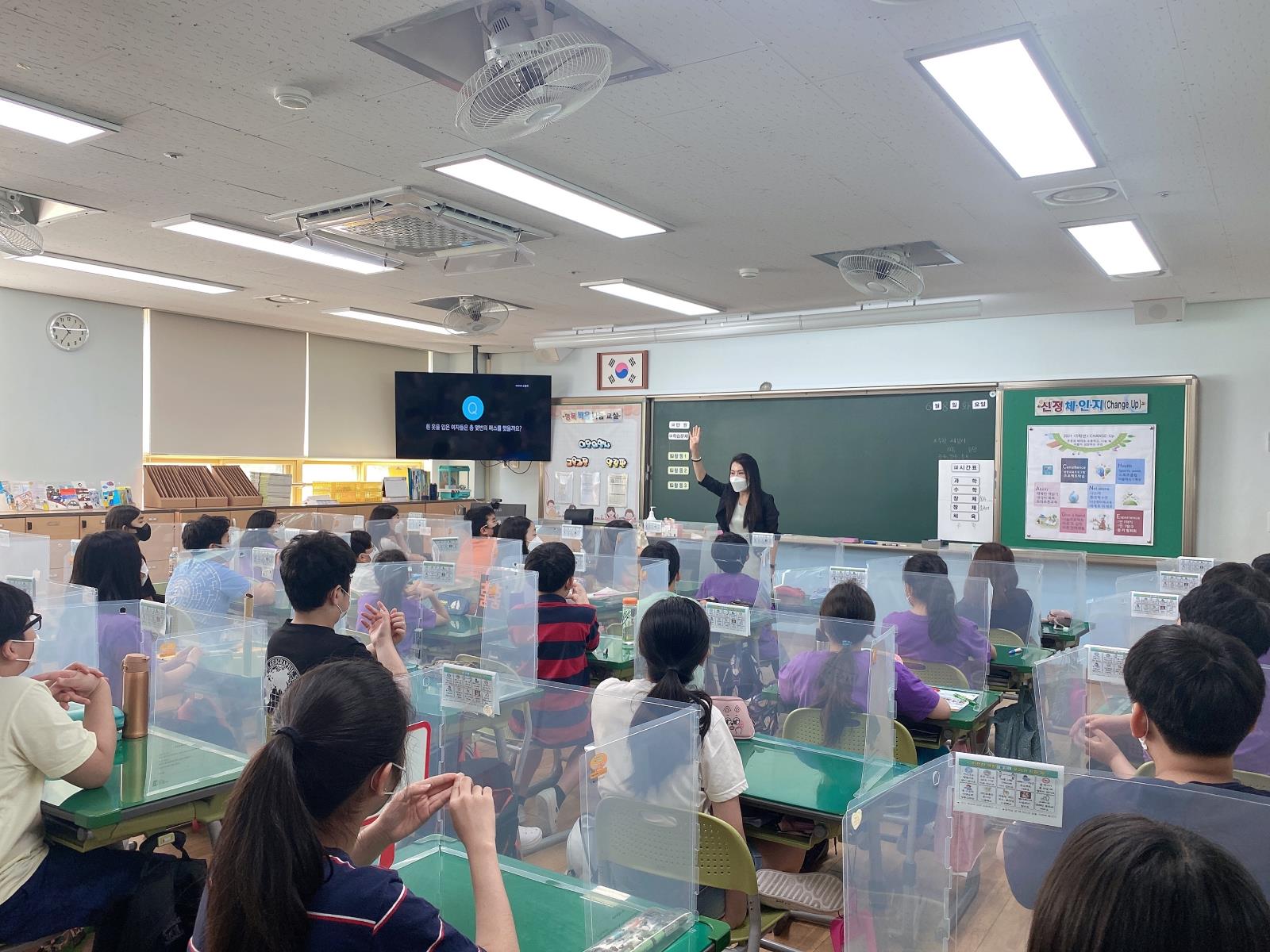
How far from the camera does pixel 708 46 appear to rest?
8.25 feet

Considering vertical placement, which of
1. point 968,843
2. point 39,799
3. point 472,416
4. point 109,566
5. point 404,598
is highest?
point 472,416

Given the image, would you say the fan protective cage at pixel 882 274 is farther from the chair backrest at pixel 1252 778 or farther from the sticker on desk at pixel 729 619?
the chair backrest at pixel 1252 778

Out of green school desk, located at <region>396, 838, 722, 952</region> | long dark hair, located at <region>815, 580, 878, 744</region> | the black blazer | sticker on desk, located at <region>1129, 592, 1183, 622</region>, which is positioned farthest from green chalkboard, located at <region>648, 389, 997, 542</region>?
green school desk, located at <region>396, 838, 722, 952</region>

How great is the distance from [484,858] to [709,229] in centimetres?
375

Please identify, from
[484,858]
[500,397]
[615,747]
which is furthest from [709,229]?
[500,397]

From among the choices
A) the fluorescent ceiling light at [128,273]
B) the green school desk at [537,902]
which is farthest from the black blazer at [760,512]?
the green school desk at [537,902]

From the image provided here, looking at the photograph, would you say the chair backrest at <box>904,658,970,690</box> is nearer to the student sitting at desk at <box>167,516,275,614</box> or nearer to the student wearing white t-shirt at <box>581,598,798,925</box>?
the student wearing white t-shirt at <box>581,598,798,925</box>

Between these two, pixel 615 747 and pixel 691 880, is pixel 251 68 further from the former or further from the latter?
pixel 691 880

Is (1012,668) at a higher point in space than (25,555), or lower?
lower

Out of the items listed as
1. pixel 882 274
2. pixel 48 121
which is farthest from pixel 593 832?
pixel 882 274

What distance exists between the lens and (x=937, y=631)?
3.70m

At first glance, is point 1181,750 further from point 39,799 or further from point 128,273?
point 128,273

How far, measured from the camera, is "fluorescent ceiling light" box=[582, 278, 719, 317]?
19.7 feet

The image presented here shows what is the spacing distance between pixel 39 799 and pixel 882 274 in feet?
13.7
